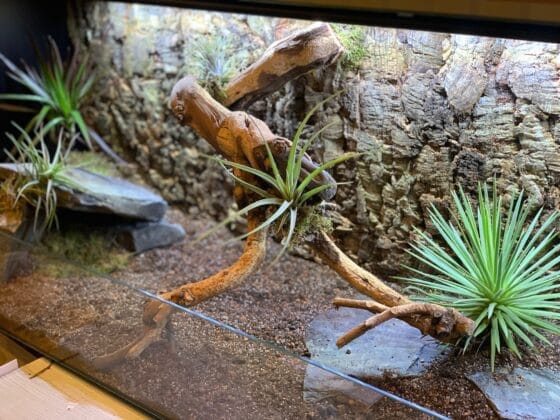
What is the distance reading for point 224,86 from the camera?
195 cm

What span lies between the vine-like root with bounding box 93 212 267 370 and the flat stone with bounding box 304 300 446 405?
283 mm

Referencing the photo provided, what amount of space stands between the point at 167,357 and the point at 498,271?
35.4 inches

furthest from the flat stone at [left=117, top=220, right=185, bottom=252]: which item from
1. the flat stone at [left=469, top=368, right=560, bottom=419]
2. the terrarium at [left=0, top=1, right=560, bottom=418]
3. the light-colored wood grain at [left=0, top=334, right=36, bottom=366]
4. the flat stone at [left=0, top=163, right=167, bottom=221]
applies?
the flat stone at [left=469, top=368, right=560, bottom=419]

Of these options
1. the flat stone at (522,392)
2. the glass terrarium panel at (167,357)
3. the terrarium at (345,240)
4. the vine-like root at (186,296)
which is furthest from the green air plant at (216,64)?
the flat stone at (522,392)

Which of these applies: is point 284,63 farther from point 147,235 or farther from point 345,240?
point 147,235

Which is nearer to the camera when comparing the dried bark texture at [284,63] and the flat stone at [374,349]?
the flat stone at [374,349]

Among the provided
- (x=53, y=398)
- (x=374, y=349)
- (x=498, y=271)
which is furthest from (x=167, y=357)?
(x=498, y=271)

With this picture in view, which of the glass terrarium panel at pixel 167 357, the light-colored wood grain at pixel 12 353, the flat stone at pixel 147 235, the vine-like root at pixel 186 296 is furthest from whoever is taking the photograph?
the flat stone at pixel 147 235

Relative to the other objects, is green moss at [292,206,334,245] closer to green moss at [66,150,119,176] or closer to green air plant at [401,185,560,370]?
green air plant at [401,185,560,370]

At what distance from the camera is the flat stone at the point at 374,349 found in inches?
63.0

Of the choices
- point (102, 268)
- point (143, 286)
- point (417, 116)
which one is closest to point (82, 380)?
point (143, 286)

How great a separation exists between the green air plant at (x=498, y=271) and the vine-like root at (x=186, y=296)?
0.51 m

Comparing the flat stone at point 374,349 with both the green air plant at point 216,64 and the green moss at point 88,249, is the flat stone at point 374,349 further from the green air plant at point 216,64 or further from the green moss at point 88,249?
the green moss at point 88,249

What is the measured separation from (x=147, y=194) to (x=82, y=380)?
39.1 inches
